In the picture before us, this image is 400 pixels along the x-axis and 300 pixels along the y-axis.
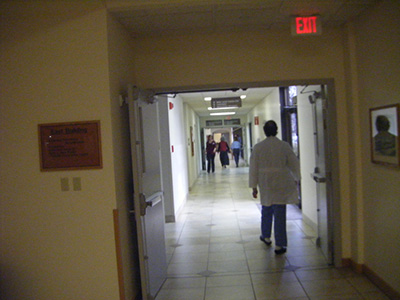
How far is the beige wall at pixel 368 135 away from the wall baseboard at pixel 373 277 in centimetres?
5

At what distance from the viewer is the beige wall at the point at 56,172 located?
3014mm

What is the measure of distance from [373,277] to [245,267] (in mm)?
1352

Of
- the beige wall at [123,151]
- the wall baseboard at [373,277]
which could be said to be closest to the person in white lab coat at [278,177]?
the wall baseboard at [373,277]

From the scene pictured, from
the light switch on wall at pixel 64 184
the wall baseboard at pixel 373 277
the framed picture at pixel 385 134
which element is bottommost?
the wall baseboard at pixel 373 277

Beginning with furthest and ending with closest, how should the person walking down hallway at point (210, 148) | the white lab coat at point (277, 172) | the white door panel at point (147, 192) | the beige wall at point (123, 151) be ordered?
the person walking down hallway at point (210, 148) → the white lab coat at point (277, 172) → the white door panel at point (147, 192) → the beige wall at point (123, 151)

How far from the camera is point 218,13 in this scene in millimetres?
3312

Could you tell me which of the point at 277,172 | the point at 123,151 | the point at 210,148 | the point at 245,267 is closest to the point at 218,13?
the point at 123,151

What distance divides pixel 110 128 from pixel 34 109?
65cm

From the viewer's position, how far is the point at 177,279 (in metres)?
4.04

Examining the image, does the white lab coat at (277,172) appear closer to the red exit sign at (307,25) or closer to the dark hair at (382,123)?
the dark hair at (382,123)

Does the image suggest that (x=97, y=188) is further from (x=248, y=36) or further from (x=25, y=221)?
(x=248, y=36)

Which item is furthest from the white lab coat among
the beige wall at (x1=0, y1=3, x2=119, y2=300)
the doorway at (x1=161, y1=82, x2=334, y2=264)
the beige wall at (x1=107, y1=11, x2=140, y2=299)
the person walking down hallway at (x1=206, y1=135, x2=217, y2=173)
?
the person walking down hallway at (x1=206, y1=135, x2=217, y2=173)

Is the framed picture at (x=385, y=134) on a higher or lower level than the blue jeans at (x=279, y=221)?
higher

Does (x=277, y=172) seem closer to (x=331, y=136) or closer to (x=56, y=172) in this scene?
(x=331, y=136)
